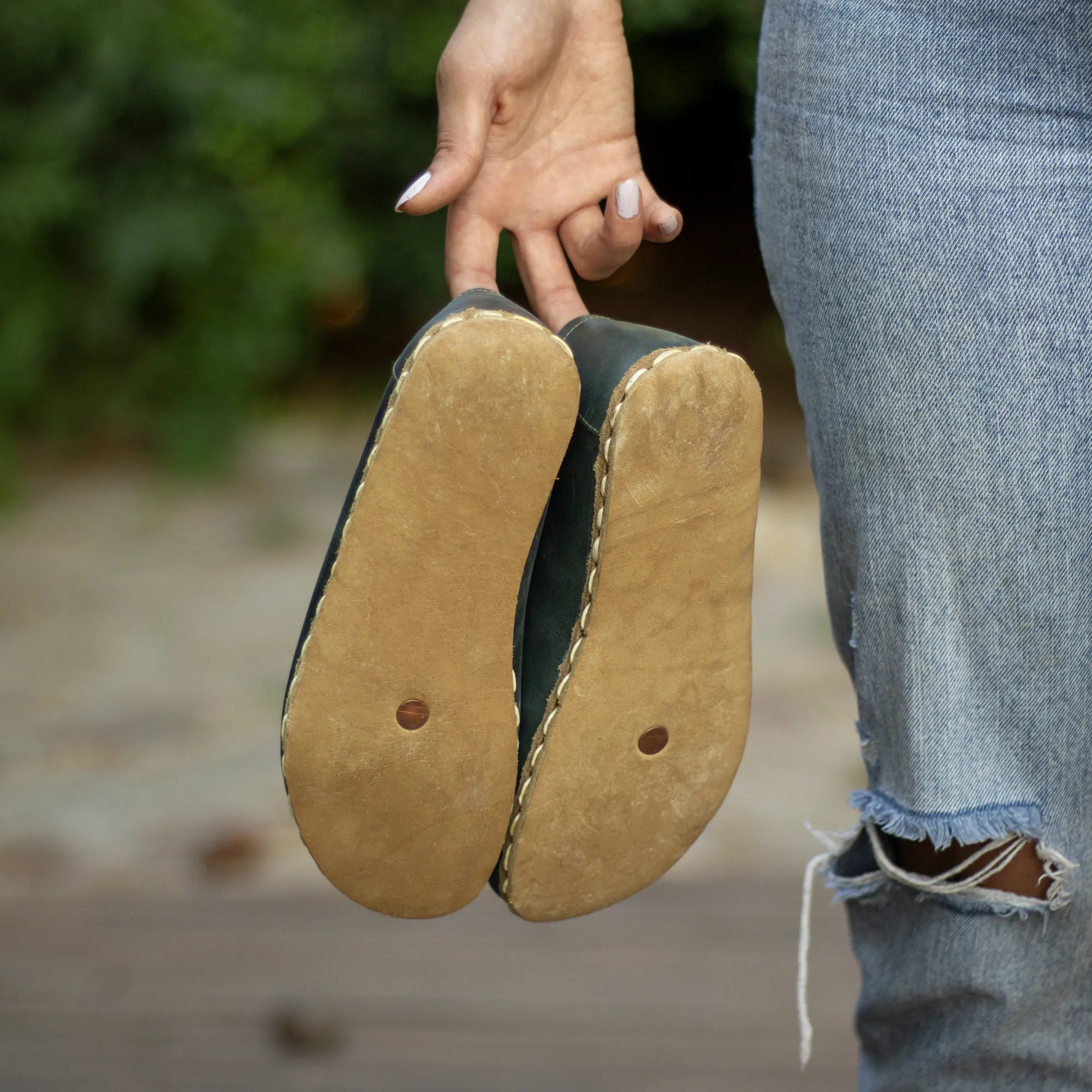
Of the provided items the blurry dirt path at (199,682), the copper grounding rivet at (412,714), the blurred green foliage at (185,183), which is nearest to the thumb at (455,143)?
the copper grounding rivet at (412,714)

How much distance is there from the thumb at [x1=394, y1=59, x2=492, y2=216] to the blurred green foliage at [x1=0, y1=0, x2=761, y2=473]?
9.58ft

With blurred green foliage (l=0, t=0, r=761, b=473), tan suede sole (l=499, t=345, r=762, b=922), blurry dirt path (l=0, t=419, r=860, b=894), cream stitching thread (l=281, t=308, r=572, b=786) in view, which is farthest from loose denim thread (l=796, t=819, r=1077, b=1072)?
blurred green foliage (l=0, t=0, r=761, b=473)

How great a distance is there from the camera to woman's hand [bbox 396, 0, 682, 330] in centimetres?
91

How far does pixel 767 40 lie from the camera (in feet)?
2.97

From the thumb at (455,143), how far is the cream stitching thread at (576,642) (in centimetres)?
18

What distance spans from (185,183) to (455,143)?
10.5 feet

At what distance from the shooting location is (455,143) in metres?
0.86

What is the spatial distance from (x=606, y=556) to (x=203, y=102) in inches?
129

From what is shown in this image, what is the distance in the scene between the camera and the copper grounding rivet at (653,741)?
88 centimetres

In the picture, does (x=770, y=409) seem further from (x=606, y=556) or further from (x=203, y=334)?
(x=606, y=556)

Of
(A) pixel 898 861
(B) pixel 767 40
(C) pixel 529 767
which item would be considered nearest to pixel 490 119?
(B) pixel 767 40

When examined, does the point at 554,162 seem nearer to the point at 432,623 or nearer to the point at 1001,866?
the point at 432,623

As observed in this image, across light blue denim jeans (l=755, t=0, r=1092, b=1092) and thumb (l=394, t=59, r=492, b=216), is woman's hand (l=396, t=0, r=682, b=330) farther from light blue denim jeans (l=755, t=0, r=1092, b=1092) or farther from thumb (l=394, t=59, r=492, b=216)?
light blue denim jeans (l=755, t=0, r=1092, b=1092)

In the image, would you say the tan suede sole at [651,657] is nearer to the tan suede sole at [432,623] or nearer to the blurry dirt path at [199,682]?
the tan suede sole at [432,623]
